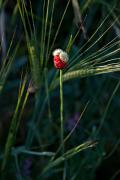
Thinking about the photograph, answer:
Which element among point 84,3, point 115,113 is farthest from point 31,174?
point 84,3

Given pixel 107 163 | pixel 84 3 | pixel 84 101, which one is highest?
pixel 84 3

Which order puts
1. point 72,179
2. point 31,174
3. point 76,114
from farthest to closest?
point 76,114, point 31,174, point 72,179

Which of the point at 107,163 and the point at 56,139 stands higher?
the point at 56,139

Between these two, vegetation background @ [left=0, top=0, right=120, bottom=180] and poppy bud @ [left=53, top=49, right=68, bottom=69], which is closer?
poppy bud @ [left=53, top=49, right=68, bottom=69]

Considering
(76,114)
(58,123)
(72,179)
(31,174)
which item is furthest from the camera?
(76,114)

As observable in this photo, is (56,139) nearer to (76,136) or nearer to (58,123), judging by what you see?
(58,123)

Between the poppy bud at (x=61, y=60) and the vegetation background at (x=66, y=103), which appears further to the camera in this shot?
the vegetation background at (x=66, y=103)

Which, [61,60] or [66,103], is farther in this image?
[66,103]

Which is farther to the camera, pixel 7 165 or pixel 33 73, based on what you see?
pixel 7 165
